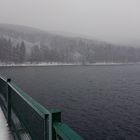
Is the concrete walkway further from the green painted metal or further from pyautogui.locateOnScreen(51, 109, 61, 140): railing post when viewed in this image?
the green painted metal

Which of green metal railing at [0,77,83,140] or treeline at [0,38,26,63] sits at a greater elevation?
treeline at [0,38,26,63]

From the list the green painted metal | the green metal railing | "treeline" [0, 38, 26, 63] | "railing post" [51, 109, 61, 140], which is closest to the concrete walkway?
the green metal railing

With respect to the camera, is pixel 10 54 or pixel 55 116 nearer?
pixel 55 116

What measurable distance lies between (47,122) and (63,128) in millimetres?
694

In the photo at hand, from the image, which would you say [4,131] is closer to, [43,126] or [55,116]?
[43,126]

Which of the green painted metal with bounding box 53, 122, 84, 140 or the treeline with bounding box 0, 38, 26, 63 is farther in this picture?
the treeline with bounding box 0, 38, 26, 63

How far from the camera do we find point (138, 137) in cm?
1800

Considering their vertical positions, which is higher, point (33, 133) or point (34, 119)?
point (34, 119)

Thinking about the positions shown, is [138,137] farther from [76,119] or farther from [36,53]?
[36,53]

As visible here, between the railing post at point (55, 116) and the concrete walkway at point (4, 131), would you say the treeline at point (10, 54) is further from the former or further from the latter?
the railing post at point (55, 116)

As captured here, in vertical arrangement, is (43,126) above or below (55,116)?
below

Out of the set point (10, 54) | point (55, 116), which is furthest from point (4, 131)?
point (10, 54)

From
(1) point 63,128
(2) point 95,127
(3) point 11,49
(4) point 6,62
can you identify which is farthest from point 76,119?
(3) point 11,49

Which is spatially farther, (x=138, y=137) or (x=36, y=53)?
(x=36, y=53)
